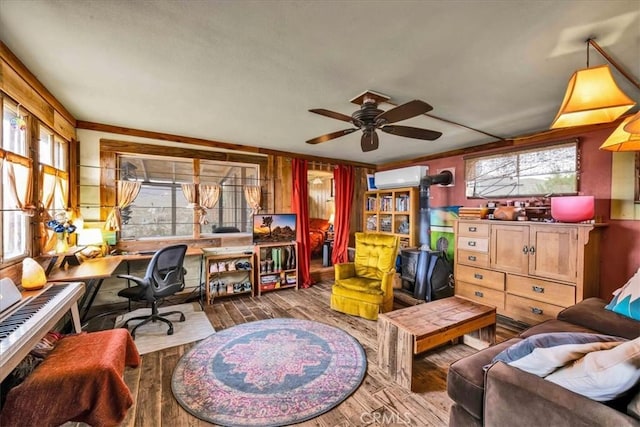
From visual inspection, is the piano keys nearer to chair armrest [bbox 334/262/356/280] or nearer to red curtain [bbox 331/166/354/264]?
chair armrest [bbox 334/262/356/280]

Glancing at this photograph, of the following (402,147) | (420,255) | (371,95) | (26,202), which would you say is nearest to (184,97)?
(26,202)

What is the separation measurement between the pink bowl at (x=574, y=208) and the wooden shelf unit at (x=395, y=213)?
2.17 metres

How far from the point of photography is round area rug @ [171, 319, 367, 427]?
1.84m

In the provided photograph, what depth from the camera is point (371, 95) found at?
95.5 inches

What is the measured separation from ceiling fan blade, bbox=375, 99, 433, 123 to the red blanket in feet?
8.02

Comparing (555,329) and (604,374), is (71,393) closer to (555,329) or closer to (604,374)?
(604,374)

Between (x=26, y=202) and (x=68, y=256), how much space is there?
80cm

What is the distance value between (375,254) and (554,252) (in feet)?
6.44

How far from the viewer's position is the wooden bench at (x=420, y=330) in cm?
207

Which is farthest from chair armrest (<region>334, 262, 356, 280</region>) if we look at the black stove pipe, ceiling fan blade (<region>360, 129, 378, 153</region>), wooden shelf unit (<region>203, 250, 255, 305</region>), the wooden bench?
ceiling fan blade (<region>360, 129, 378, 153</region>)

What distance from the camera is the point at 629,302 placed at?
6.69 feet

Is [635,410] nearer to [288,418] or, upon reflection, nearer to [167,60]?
[288,418]

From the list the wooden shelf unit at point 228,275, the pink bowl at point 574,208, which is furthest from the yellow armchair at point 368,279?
the pink bowl at point 574,208

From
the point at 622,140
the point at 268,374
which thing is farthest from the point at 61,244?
the point at 622,140
